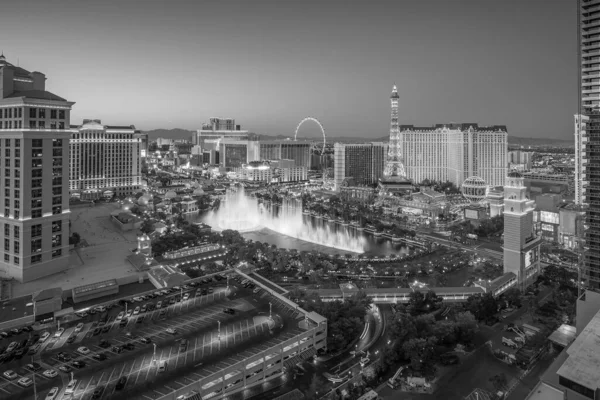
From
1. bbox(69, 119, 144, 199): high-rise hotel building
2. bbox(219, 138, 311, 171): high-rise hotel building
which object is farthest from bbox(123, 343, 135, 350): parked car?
bbox(219, 138, 311, 171): high-rise hotel building

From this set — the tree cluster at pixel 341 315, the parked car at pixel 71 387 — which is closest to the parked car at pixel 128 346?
the parked car at pixel 71 387

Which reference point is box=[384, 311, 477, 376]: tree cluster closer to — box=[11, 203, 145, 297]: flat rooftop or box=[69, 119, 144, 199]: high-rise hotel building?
box=[11, 203, 145, 297]: flat rooftop

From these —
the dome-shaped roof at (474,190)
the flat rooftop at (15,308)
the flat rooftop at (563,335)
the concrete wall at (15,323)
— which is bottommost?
the flat rooftop at (563,335)

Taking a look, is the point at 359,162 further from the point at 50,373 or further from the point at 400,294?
the point at 50,373

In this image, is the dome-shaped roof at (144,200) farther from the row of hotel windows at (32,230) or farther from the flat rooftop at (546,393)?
the flat rooftop at (546,393)

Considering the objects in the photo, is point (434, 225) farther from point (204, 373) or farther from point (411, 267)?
point (204, 373)

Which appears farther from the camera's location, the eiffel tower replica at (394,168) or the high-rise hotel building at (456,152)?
the high-rise hotel building at (456,152)

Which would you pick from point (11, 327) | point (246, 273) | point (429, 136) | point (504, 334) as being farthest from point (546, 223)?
point (11, 327)
